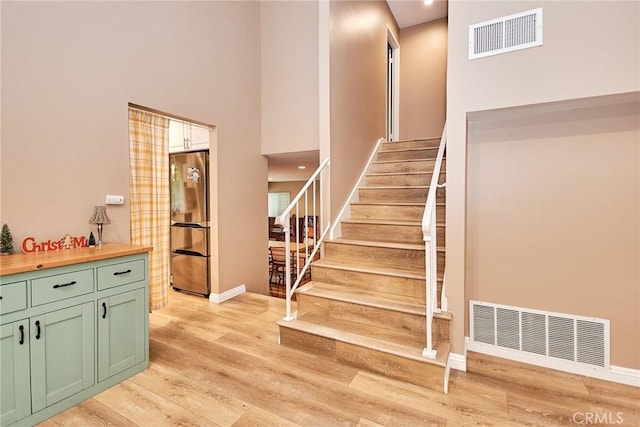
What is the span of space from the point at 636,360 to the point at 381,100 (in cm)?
393

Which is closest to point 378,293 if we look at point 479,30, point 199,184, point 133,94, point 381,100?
point 479,30

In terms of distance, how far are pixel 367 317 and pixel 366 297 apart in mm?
197

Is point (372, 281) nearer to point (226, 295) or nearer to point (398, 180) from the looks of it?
point (398, 180)

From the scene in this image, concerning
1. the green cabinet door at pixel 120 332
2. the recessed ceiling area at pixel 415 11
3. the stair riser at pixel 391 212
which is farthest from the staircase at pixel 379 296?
the recessed ceiling area at pixel 415 11

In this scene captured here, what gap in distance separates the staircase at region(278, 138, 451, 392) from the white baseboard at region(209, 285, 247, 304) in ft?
4.16

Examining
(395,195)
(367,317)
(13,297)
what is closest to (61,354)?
(13,297)

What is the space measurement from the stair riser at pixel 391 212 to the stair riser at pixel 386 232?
0.27 meters

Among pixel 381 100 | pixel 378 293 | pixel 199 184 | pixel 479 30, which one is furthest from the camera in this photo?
pixel 381 100

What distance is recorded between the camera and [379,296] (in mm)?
2521

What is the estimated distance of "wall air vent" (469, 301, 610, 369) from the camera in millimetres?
2172

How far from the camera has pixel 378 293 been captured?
254 centimetres

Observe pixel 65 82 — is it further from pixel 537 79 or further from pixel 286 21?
pixel 537 79

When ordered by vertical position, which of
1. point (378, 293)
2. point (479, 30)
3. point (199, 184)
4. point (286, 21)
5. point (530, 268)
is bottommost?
point (378, 293)

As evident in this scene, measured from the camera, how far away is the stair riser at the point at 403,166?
3621 millimetres
